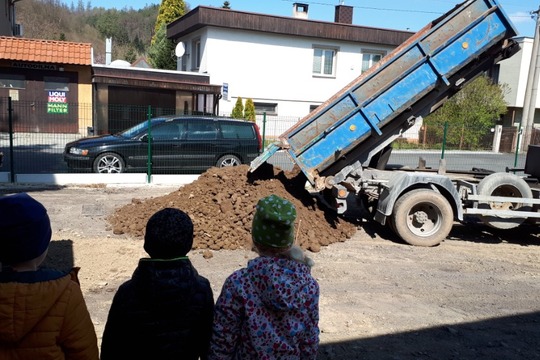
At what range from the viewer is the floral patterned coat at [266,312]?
7.95ft

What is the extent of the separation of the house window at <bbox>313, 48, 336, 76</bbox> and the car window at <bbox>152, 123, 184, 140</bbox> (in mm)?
17886

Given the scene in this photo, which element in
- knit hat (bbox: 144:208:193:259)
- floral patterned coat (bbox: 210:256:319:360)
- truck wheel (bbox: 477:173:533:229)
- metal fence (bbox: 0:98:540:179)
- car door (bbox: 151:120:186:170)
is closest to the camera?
knit hat (bbox: 144:208:193:259)

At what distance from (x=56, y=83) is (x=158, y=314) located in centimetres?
2483

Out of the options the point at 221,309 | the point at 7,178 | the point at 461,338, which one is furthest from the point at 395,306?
the point at 7,178

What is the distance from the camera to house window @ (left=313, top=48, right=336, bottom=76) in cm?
3002

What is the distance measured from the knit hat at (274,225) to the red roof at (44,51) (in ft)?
78.5

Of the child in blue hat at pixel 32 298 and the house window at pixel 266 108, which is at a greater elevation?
the house window at pixel 266 108

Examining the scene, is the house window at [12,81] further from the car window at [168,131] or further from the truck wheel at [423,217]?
the truck wheel at [423,217]

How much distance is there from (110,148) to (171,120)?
70.7 inches

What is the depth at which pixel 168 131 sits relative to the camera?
13539 mm

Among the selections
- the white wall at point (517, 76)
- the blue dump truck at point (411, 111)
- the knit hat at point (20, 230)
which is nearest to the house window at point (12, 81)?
the blue dump truck at point (411, 111)

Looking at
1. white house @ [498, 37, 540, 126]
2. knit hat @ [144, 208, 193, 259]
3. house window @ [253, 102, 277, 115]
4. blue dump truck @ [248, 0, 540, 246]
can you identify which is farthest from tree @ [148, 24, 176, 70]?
knit hat @ [144, 208, 193, 259]

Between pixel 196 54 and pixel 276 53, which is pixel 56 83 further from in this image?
pixel 276 53

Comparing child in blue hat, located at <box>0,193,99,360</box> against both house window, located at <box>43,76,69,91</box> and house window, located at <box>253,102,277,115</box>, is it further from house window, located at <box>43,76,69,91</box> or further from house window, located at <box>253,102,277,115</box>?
house window, located at <box>253,102,277,115</box>
